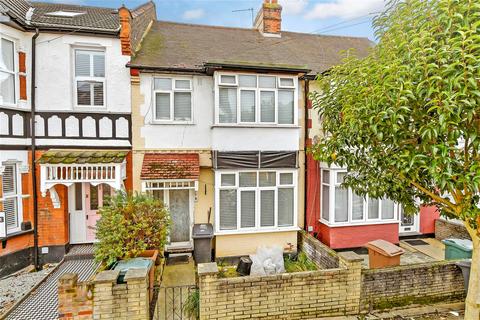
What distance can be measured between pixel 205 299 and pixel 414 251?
7668 millimetres

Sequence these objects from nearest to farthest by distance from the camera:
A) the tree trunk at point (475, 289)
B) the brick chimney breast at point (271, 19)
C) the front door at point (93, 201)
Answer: the tree trunk at point (475, 289) < the front door at point (93, 201) < the brick chimney breast at point (271, 19)

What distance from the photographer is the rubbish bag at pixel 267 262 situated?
659cm

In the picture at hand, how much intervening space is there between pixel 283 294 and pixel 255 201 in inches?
131

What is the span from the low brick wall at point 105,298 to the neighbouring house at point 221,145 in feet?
11.1

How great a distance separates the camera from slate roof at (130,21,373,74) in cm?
858

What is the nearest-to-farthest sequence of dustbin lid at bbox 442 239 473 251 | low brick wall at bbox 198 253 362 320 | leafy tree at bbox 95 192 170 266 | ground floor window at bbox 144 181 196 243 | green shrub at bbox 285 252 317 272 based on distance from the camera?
low brick wall at bbox 198 253 362 320 → leafy tree at bbox 95 192 170 266 → dustbin lid at bbox 442 239 473 251 → green shrub at bbox 285 252 317 272 → ground floor window at bbox 144 181 196 243

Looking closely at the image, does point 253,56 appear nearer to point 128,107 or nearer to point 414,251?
point 128,107

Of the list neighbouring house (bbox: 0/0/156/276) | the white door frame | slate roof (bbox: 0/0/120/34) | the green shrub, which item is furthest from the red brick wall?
slate roof (bbox: 0/0/120/34)

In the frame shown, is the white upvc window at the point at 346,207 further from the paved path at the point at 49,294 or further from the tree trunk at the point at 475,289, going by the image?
the paved path at the point at 49,294

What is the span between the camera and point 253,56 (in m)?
9.89

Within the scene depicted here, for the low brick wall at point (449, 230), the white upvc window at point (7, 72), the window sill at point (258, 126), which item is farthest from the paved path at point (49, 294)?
the low brick wall at point (449, 230)

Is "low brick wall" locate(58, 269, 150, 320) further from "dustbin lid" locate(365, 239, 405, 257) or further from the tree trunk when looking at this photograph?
the tree trunk

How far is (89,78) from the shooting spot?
799 cm

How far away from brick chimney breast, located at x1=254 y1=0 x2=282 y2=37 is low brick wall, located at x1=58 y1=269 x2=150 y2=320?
11.2 meters
